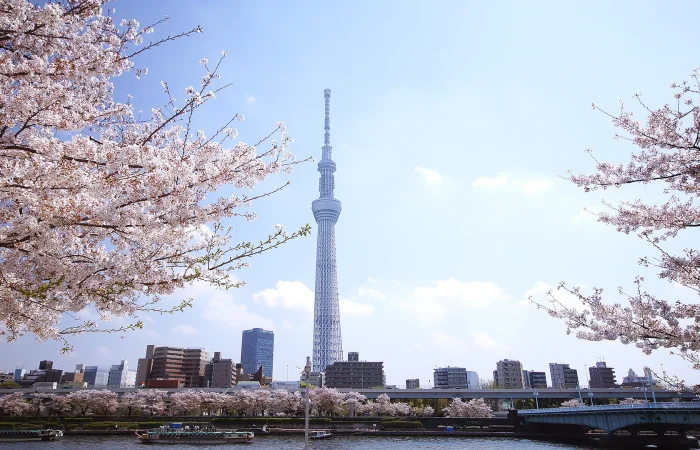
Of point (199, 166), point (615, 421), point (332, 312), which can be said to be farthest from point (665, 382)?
point (332, 312)

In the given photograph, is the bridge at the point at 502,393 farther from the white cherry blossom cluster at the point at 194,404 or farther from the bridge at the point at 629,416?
the bridge at the point at 629,416

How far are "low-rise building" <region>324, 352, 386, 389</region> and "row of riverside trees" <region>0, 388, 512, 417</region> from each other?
147ft

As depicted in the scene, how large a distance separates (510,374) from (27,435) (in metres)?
125

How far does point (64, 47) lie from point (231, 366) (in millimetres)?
135931

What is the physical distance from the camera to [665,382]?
8.70 meters

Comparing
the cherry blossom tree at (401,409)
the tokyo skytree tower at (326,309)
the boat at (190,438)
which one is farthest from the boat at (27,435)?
the tokyo skytree tower at (326,309)

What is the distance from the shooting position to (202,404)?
67.6 meters

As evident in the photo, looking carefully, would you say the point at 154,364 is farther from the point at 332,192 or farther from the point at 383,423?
the point at 383,423

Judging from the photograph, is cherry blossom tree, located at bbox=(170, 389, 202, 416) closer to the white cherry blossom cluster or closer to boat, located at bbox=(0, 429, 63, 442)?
the white cherry blossom cluster

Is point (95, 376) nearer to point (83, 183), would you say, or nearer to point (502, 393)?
point (502, 393)

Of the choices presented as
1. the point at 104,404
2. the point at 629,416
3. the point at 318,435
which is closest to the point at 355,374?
the point at 104,404

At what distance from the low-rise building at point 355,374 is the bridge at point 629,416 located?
64.8 m

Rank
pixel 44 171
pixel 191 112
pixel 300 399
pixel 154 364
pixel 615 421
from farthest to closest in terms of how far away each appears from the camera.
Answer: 1. pixel 154 364
2. pixel 300 399
3. pixel 615 421
4. pixel 191 112
5. pixel 44 171

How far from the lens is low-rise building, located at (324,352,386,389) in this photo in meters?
118
